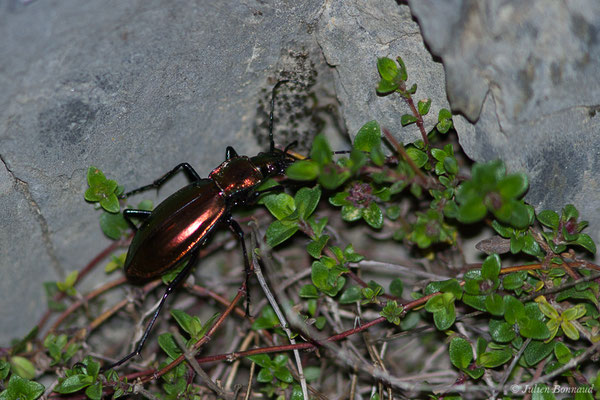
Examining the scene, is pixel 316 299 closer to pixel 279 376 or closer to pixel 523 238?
pixel 279 376

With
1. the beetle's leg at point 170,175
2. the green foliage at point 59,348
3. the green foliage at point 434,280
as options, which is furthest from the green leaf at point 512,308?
the green foliage at point 59,348

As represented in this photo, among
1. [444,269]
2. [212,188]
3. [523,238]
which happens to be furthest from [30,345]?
[523,238]

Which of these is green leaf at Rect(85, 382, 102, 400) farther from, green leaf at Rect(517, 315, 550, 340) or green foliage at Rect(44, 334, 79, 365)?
green leaf at Rect(517, 315, 550, 340)

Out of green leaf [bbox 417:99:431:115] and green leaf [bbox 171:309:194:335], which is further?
green leaf [bbox 171:309:194:335]

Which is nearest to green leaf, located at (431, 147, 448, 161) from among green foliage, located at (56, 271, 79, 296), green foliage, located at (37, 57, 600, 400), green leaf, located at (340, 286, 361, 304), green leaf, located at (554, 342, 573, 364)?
green foliage, located at (37, 57, 600, 400)

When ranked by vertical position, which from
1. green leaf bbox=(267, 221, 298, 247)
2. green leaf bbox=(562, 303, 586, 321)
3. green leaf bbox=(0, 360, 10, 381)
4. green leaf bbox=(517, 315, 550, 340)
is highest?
green leaf bbox=(267, 221, 298, 247)

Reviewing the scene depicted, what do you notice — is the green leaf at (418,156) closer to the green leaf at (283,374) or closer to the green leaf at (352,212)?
the green leaf at (352,212)

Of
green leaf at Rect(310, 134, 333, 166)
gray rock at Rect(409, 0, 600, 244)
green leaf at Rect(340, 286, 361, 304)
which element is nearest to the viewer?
gray rock at Rect(409, 0, 600, 244)
